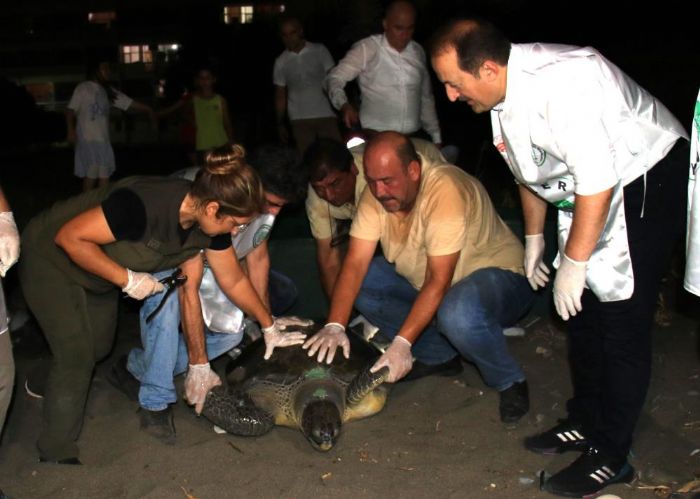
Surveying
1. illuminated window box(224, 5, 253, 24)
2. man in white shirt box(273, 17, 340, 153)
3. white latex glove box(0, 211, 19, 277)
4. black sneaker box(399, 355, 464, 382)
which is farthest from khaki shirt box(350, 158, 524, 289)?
illuminated window box(224, 5, 253, 24)

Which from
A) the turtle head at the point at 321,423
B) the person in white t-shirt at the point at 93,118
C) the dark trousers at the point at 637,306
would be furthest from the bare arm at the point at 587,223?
the person in white t-shirt at the point at 93,118

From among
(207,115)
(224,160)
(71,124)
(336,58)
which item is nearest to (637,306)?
(224,160)

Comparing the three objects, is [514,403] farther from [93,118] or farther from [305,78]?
[93,118]

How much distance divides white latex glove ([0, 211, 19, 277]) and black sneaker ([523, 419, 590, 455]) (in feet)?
6.31

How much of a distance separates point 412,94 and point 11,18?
22.9m

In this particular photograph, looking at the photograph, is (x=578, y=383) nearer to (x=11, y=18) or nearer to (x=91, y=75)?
(x=91, y=75)

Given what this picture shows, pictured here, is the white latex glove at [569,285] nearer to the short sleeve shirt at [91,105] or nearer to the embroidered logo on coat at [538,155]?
the embroidered logo on coat at [538,155]

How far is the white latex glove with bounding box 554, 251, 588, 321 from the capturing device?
251cm

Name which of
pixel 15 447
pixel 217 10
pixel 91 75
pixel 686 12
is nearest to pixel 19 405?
pixel 15 447

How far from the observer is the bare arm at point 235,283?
313cm

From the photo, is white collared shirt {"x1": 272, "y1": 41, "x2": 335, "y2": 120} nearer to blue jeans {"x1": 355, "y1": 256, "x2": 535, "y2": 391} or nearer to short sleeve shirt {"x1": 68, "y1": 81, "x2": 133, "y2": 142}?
short sleeve shirt {"x1": 68, "y1": 81, "x2": 133, "y2": 142}

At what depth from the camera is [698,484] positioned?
2.73m

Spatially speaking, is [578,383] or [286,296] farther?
[286,296]

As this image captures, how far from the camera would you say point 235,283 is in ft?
10.6
